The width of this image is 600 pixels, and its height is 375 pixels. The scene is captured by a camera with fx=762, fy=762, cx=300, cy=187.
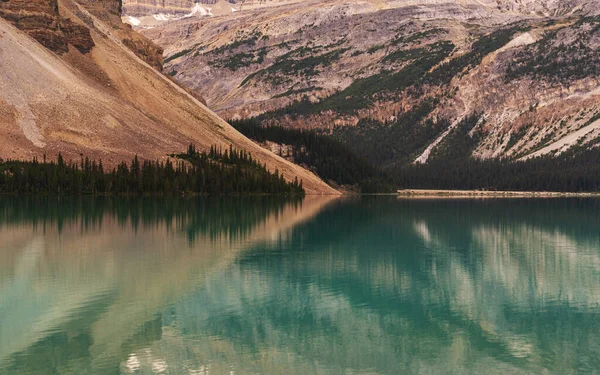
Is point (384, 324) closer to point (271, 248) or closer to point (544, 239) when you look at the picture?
point (271, 248)

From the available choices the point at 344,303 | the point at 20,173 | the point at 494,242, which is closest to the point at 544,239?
the point at 494,242

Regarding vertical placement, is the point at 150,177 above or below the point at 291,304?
above

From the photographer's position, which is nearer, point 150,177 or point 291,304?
point 291,304

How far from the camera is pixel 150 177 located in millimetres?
168625

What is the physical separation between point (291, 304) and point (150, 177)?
134109mm

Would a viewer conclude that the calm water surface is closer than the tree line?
Yes

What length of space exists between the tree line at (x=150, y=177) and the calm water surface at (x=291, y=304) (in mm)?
83895

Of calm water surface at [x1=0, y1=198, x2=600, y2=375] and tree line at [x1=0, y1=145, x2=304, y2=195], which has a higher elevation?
tree line at [x1=0, y1=145, x2=304, y2=195]

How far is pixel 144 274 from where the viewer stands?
1854 inches

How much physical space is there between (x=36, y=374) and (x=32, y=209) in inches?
Answer: 3238

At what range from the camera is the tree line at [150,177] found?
15425 centimetres

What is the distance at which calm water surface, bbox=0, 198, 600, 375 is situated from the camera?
96.2 feet

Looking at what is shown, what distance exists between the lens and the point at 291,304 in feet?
127

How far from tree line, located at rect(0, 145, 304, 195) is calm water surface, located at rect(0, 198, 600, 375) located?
275ft
